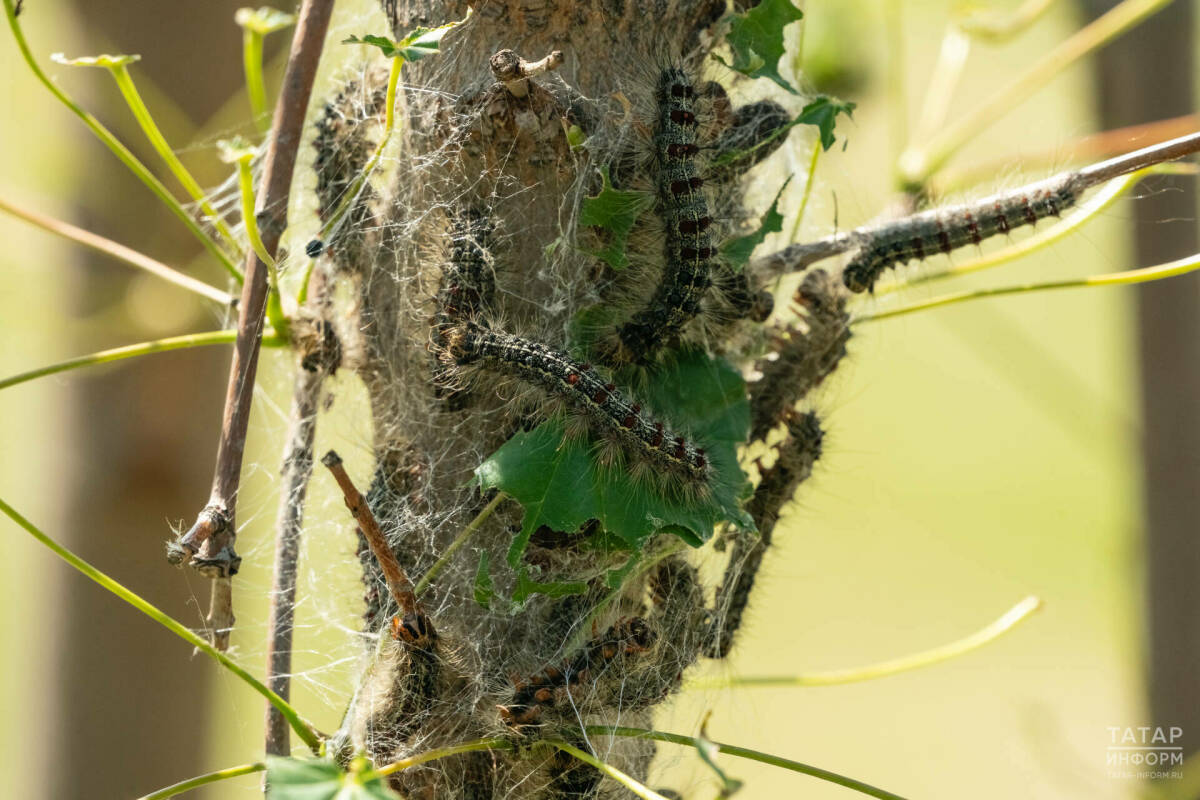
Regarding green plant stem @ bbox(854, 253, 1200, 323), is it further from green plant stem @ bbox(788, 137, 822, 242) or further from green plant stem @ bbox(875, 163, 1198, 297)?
green plant stem @ bbox(788, 137, 822, 242)

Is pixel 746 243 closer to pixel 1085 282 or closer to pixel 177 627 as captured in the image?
pixel 1085 282

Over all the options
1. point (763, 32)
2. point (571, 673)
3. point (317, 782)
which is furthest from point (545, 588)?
point (763, 32)

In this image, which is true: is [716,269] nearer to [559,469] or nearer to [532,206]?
[532,206]

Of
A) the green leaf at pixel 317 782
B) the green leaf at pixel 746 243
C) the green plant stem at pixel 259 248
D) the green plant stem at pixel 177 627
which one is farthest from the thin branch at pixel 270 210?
the green leaf at pixel 746 243

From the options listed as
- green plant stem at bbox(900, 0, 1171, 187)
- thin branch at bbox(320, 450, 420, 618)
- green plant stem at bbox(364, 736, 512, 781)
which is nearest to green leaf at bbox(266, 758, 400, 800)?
green plant stem at bbox(364, 736, 512, 781)

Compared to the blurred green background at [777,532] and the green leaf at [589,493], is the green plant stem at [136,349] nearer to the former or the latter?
the blurred green background at [777,532]

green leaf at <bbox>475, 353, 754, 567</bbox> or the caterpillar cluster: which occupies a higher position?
green leaf at <bbox>475, 353, 754, 567</bbox>
